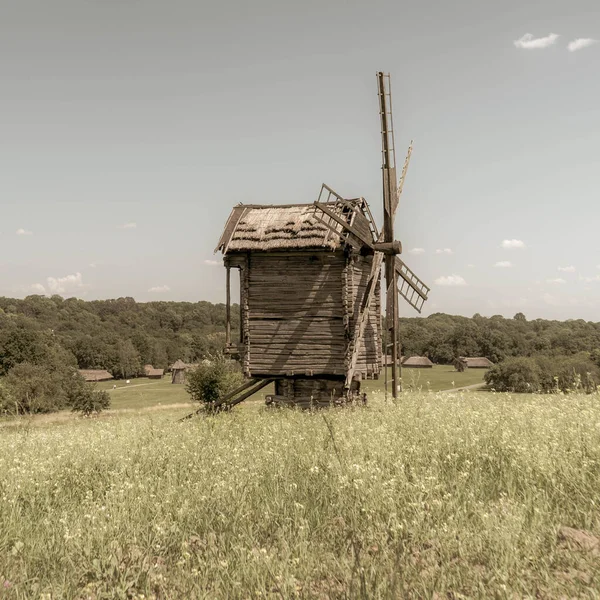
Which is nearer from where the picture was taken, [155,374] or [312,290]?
[312,290]

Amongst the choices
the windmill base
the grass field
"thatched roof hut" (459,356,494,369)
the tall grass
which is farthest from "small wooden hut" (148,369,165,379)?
the tall grass

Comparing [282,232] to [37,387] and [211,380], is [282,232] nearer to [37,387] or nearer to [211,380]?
[211,380]

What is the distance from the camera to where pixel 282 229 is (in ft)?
61.8

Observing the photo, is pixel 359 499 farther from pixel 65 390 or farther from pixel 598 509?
pixel 65 390

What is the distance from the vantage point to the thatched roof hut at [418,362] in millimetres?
106281

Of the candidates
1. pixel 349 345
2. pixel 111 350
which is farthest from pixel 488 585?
pixel 111 350

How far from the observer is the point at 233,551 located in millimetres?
4020

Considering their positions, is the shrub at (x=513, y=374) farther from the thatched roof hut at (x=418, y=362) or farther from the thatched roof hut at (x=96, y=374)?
the thatched roof hut at (x=96, y=374)

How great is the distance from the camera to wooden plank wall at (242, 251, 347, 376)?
18.4 meters

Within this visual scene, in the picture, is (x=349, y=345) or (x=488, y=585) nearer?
(x=488, y=585)

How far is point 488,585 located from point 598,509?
1761 mm

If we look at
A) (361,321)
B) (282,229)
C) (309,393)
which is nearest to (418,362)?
(309,393)

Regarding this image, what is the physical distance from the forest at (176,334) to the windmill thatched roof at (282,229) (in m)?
66.3

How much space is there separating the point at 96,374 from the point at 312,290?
8777 centimetres
